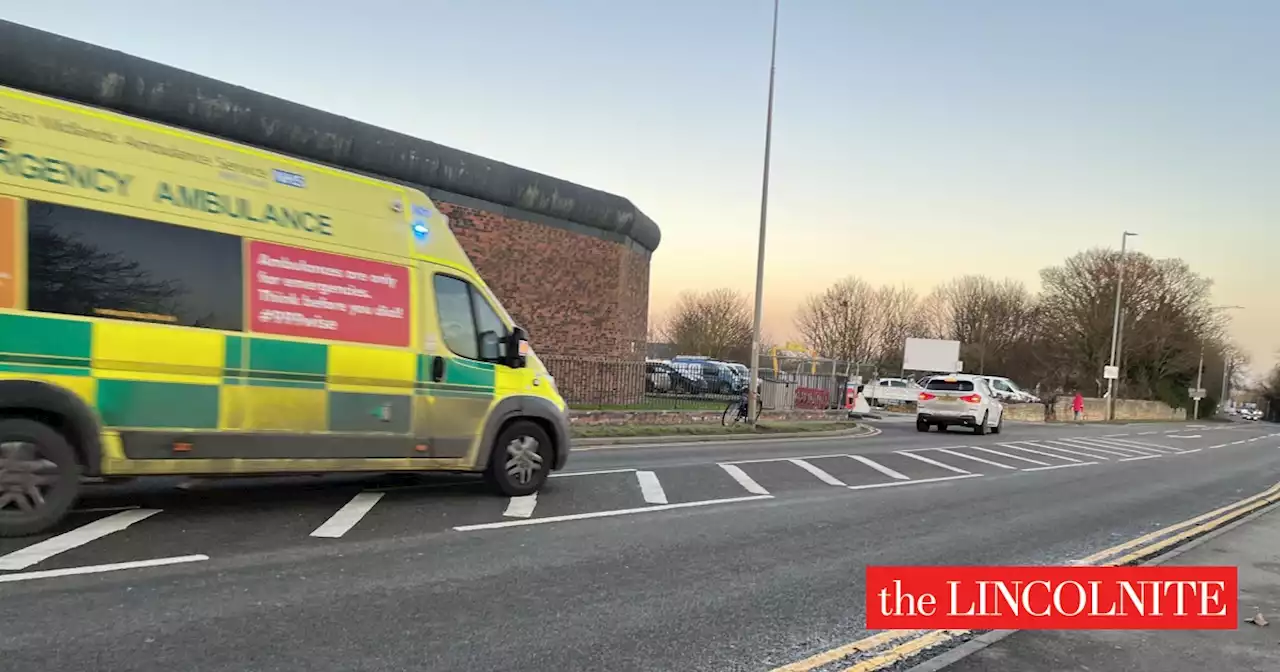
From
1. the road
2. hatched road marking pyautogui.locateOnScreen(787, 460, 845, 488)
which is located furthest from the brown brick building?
the road

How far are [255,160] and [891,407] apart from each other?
40580 mm

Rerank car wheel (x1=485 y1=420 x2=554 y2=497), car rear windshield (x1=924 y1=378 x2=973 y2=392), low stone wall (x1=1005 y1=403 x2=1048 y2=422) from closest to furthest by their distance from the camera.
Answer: car wheel (x1=485 y1=420 x2=554 y2=497) → car rear windshield (x1=924 y1=378 x2=973 y2=392) → low stone wall (x1=1005 y1=403 x2=1048 y2=422)

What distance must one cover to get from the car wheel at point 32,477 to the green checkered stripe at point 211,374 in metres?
0.37

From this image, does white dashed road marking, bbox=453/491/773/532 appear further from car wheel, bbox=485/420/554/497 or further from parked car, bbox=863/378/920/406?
parked car, bbox=863/378/920/406

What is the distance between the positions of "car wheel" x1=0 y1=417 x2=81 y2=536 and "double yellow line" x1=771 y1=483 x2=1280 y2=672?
5.26 m

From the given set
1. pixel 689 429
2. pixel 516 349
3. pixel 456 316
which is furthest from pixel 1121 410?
pixel 456 316

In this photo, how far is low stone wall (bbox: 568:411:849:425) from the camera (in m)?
18.7

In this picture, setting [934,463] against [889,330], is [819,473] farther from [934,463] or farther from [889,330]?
[889,330]

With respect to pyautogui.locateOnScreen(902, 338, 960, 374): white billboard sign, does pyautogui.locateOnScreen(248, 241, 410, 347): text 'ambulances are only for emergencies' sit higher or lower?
higher

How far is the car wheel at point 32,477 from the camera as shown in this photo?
605 cm

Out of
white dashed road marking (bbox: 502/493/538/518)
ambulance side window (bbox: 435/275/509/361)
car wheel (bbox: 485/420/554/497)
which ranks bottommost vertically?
white dashed road marking (bbox: 502/493/538/518)

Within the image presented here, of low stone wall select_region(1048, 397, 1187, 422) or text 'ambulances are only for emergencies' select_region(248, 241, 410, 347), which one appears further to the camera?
low stone wall select_region(1048, 397, 1187, 422)

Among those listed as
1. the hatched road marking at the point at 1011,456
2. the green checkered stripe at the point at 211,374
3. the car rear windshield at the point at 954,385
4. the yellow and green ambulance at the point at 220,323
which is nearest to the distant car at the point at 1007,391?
the car rear windshield at the point at 954,385

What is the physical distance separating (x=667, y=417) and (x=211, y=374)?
15181 mm
